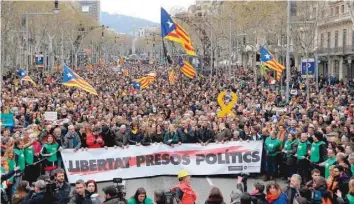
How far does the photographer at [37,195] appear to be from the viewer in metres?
8.41

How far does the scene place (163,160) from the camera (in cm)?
1423

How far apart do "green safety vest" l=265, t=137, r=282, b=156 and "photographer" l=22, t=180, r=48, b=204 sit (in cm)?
689

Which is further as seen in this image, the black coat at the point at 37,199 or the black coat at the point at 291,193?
the black coat at the point at 291,193

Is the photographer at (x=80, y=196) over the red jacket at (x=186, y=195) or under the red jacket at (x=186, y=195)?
over

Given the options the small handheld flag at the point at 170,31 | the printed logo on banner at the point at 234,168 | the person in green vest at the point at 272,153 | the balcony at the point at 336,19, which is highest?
the balcony at the point at 336,19

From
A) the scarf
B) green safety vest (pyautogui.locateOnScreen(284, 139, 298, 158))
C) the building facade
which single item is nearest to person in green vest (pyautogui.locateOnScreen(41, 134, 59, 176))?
green safety vest (pyautogui.locateOnScreen(284, 139, 298, 158))

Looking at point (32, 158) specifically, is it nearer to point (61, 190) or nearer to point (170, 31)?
point (61, 190)

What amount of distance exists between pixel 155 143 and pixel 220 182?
1.65 m

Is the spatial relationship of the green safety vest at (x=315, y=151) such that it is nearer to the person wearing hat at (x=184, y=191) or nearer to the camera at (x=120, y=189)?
the person wearing hat at (x=184, y=191)

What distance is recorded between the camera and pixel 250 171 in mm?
14531

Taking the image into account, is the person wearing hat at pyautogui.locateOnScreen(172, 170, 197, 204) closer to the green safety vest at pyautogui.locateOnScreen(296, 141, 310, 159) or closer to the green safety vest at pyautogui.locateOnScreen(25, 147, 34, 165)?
the green safety vest at pyautogui.locateOnScreen(25, 147, 34, 165)

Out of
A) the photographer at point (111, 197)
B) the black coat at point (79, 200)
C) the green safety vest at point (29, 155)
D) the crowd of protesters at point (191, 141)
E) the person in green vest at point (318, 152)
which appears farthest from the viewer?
the person in green vest at point (318, 152)

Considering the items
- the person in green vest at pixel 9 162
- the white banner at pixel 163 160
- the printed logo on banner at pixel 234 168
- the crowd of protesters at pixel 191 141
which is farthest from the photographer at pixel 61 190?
the printed logo on banner at pixel 234 168

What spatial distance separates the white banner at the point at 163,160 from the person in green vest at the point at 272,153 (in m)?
0.19
